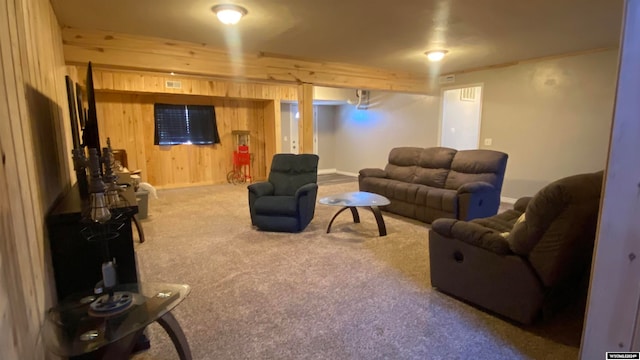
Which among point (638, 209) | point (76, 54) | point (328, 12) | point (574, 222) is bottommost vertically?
point (574, 222)

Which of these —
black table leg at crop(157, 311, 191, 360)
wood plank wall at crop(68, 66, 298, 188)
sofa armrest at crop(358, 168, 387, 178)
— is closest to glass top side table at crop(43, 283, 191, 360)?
black table leg at crop(157, 311, 191, 360)

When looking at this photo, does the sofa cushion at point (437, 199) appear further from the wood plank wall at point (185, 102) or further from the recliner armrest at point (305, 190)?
the wood plank wall at point (185, 102)

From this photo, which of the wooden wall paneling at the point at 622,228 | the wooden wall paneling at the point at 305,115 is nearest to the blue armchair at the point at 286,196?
the wooden wall paneling at the point at 305,115

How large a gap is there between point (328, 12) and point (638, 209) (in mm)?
2756

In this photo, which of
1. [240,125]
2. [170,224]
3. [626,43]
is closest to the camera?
[626,43]

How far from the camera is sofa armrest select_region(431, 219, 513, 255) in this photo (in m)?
2.16

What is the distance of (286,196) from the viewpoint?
4430 millimetres

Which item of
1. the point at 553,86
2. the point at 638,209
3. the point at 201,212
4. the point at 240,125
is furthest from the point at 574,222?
the point at 240,125

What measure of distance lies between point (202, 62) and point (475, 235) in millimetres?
4012

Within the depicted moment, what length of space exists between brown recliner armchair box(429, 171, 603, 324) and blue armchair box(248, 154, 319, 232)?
191 cm

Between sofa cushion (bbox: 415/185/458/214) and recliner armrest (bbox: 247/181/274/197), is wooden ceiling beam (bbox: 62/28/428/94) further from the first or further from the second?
sofa cushion (bbox: 415/185/458/214)

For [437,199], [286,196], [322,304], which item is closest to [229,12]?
[286,196]

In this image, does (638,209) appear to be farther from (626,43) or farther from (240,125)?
(240,125)

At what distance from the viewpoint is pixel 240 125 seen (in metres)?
8.23
